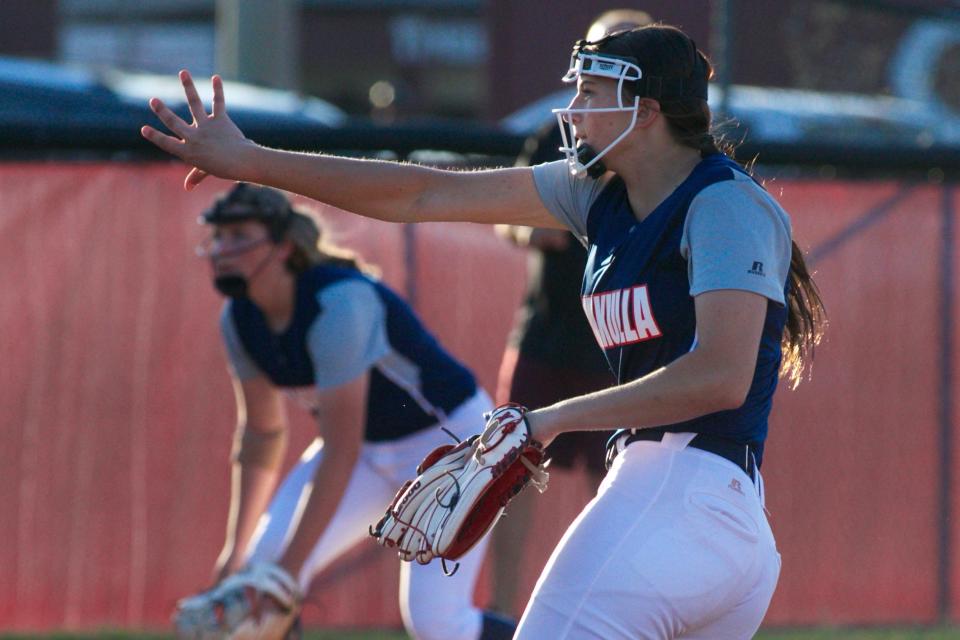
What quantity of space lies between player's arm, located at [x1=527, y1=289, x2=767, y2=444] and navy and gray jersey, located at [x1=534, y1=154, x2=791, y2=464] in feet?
0.13

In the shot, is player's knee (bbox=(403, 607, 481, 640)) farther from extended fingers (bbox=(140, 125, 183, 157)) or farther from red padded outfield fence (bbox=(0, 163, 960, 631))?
extended fingers (bbox=(140, 125, 183, 157))

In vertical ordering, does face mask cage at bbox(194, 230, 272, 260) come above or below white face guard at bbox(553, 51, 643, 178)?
below

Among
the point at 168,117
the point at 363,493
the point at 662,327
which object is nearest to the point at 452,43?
the point at 363,493

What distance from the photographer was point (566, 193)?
3545 mm

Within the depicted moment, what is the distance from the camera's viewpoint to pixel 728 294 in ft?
9.84

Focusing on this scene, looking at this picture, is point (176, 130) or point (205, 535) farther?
point (205, 535)

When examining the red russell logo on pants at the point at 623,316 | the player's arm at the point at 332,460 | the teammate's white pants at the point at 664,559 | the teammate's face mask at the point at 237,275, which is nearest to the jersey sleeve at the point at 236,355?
the teammate's face mask at the point at 237,275

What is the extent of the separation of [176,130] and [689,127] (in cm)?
108

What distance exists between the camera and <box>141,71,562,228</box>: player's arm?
3334mm

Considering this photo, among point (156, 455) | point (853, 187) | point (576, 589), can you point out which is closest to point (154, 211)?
point (156, 455)

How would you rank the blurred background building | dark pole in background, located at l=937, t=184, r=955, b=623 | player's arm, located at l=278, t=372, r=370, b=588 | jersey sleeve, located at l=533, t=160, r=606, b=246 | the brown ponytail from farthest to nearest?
the blurred background building
dark pole in background, located at l=937, t=184, r=955, b=623
player's arm, located at l=278, t=372, r=370, b=588
jersey sleeve, located at l=533, t=160, r=606, b=246
the brown ponytail

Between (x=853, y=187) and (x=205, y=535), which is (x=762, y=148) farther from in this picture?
(x=205, y=535)

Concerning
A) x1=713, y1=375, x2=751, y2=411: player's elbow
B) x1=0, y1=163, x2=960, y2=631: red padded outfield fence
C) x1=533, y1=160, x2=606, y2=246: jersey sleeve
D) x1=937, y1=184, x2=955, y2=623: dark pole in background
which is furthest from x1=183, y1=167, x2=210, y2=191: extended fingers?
x1=937, y1=184, x2=955, y2=623: dark pole in background

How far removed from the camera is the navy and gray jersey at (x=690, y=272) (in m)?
3.04
